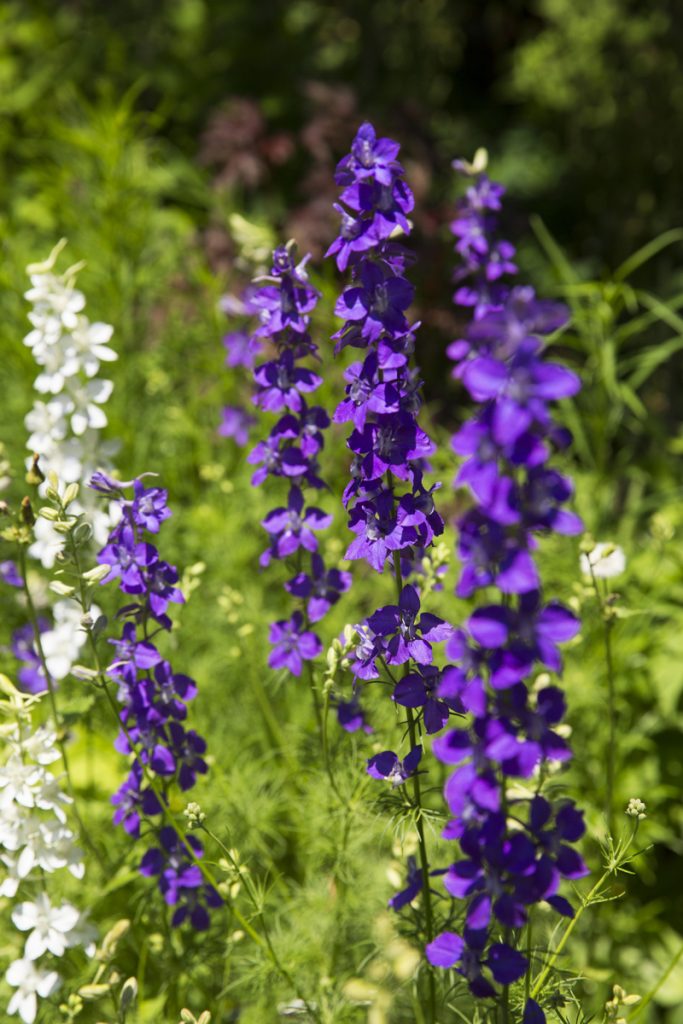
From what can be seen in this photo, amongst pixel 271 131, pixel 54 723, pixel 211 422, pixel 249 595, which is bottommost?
pixel 54 723

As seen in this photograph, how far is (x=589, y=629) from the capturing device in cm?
300

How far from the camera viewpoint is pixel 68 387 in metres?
2.23

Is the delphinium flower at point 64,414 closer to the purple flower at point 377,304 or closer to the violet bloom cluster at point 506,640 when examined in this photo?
the purple flower at point 377,304

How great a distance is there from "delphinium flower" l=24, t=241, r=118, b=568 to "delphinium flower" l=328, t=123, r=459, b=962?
2.90 ft

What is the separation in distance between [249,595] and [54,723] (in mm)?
1114

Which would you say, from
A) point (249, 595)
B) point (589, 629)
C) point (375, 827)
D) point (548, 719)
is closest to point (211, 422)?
point (249, 595)

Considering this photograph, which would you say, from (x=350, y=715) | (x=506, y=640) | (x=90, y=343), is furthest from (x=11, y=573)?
(x=506, y=640)

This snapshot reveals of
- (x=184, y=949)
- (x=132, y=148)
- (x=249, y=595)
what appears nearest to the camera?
(x=184, y=949)

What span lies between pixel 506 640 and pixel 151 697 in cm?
81

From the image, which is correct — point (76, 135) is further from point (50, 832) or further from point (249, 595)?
point (50, 832)

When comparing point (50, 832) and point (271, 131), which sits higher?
point (271, 131)

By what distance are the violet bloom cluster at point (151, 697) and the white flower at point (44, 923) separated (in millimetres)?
150

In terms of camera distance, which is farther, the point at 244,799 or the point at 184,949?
the point at 244,799

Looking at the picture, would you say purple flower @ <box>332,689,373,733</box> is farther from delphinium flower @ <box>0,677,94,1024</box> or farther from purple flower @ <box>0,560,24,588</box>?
purple flower @ <box>0,560,24,588</box>
